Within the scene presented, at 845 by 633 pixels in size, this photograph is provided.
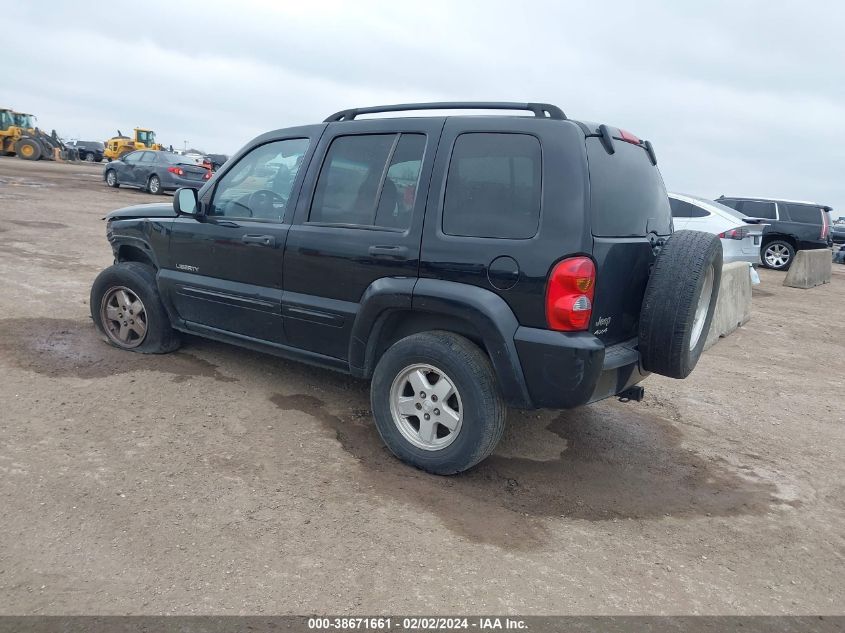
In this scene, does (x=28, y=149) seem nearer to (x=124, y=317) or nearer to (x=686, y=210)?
(x=686, y=210)

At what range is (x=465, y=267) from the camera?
11.9 feet

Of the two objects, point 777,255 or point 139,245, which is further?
point 777,255

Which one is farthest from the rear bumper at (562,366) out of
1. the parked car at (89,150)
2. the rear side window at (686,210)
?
the parked car at (89,150)

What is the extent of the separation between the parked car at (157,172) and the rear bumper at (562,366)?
19180 mm

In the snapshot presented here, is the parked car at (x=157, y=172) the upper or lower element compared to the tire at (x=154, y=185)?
upper

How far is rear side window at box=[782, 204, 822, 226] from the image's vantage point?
1650 cm

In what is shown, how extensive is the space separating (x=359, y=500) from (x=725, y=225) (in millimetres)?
11047

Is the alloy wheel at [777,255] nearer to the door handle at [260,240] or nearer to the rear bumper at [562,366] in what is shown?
the rear bumper at [562,366]

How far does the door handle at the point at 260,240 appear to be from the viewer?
4504 mm

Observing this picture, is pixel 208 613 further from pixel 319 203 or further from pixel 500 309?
pixel 319 203

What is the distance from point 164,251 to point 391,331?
2227 millimetres

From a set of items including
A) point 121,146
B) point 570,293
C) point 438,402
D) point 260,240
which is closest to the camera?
point 570,293

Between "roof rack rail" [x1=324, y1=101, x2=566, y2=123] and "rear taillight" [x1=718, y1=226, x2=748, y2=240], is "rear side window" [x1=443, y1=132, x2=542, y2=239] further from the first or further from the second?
"rear taillight" [x1=718, y1=226, x2=748, y2=240]

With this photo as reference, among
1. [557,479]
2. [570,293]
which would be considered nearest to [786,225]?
[557,479]
